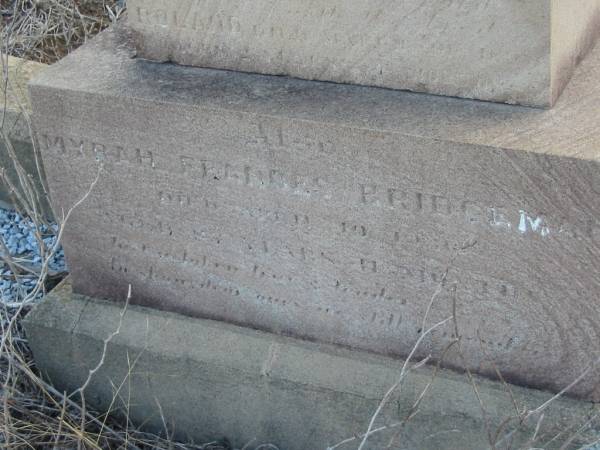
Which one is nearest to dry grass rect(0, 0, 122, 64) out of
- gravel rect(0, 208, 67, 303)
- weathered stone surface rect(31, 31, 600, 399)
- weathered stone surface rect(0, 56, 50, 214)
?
weathered stone surface rect(0, 56, 50, 214)

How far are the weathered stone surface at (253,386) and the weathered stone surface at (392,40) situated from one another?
836 millimetres

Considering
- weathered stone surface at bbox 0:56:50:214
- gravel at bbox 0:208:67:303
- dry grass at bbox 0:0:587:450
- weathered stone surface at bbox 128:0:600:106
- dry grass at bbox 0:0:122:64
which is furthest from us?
dry grass at bbox 0:0:122:64

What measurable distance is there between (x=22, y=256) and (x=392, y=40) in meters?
1.98

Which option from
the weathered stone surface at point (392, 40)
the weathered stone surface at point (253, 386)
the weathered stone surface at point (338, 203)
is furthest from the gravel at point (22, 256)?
the weathered stone surface at point (392, 40)

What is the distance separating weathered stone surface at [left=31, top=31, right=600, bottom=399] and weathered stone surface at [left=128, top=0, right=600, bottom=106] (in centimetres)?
5

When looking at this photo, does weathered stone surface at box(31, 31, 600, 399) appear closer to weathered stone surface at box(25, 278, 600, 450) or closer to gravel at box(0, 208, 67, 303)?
weathered stone surface at box(25, 278, 600, 450)

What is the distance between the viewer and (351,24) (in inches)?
93.4

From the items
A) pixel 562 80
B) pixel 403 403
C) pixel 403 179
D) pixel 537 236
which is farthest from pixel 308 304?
pixel 562 80

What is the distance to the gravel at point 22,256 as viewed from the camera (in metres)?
3.38

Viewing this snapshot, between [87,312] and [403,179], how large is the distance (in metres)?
1.25

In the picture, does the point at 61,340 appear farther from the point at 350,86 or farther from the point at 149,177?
the point at 350,86

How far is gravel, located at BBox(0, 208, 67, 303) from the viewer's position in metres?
3.38

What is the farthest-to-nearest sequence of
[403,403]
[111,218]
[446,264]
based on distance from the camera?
[111,218]
[403,403]
[446,264]

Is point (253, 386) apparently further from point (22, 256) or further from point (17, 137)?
point (17, 137)
